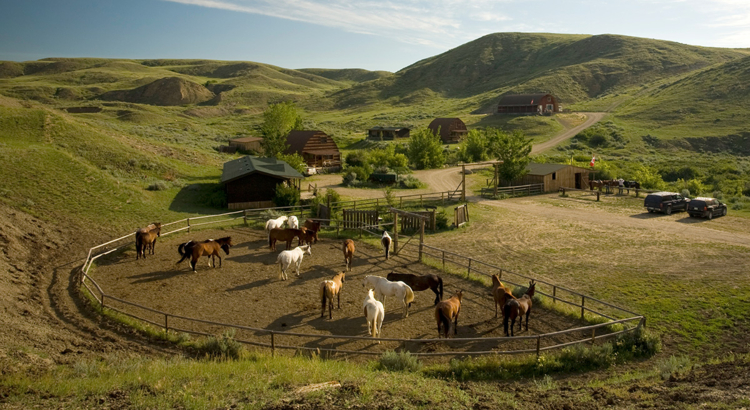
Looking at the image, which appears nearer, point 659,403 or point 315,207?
point 659,403

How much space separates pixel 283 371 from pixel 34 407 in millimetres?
3973

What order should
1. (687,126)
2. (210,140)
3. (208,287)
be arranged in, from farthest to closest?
(687,126)
(210,140)
(208,287)

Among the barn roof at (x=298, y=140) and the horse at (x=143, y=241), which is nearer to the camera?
the horse at (x=143, y=241)

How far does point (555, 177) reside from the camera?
40.2m

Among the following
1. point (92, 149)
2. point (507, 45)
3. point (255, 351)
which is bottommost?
point (255, 351)

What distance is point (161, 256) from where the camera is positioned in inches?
778

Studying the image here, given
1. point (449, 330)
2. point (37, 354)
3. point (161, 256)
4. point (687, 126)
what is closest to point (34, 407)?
point (37, 354)

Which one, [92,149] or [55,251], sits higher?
[92,149]

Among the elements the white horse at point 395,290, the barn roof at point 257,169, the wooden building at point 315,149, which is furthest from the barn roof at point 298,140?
the white horse at point 395,290

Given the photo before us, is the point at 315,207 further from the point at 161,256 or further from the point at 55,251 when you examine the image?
the point at 55,251

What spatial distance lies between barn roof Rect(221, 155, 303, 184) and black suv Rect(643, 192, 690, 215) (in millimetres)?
22452

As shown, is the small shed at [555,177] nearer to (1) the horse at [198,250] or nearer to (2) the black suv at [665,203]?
(2) the black suv at [665,203]

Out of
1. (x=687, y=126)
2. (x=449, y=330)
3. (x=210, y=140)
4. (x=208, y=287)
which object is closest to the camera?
(x=449, y=330)

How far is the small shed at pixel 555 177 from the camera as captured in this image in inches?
1566
